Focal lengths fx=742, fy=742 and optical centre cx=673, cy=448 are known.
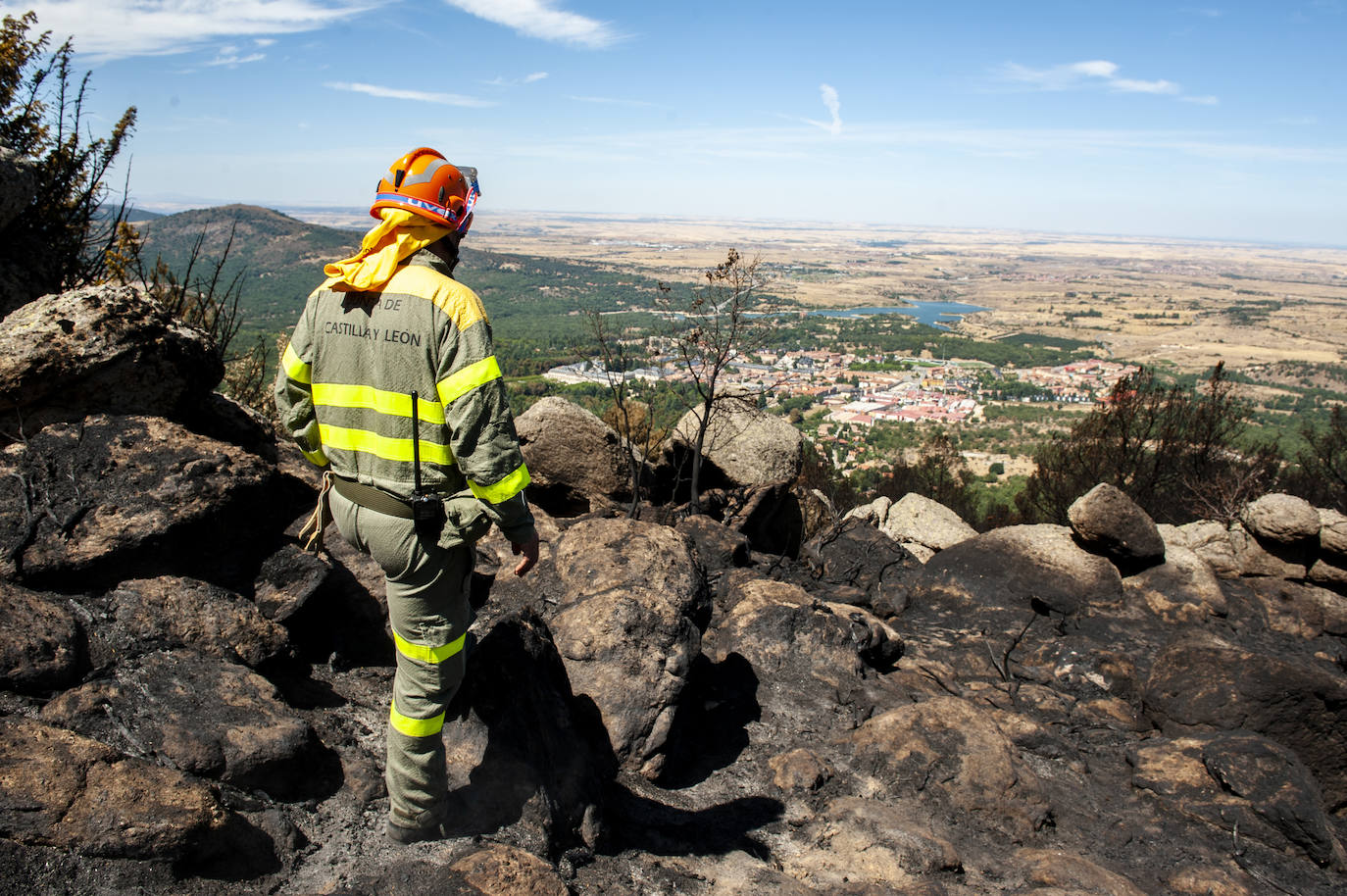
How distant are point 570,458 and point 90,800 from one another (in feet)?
22.1

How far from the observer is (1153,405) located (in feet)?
56.6

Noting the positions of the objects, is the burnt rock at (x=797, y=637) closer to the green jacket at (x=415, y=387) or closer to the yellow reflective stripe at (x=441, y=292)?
the green jacket at (x=415, y=387)

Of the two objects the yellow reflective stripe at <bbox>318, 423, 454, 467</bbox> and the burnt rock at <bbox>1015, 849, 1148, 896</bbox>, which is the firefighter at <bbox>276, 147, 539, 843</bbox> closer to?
the yellow reflective stripe at <bbox>318, 423, 454, 467</bbox>

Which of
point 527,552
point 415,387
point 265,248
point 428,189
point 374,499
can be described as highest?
point 265,248

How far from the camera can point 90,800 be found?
2.62 m

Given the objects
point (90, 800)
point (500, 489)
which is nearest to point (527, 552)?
point (500, 489)

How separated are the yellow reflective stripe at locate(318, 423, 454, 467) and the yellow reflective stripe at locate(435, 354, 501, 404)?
22 centimetres

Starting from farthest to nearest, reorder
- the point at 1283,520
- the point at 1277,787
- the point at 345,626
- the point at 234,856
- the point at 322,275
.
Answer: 1. the point at 322,275
2. the point at 1283,520
3. the point at 1277,787
4. the point at 345,626
5. the point at 234,856

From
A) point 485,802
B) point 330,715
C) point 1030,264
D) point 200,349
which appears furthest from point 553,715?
point 1030,264

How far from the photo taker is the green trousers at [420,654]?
10.1 ft

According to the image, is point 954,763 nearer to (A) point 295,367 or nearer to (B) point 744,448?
(A) point 295,367

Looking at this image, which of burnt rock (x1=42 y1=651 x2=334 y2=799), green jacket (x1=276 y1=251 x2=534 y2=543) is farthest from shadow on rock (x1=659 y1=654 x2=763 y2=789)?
green jacket (x1=276 y1=251 x2=534 y2=543)

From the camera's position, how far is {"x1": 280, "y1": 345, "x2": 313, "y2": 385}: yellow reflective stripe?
315cm

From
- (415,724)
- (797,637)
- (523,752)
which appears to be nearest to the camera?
(415,724)
